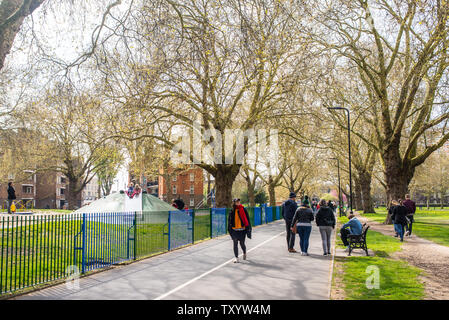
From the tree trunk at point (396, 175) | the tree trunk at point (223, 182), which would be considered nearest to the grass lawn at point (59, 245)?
the tree trunk at point (223, 182)

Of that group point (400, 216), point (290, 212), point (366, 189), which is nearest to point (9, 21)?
point (290, 212)

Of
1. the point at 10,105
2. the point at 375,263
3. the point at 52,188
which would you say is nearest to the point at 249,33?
the point at 375,263

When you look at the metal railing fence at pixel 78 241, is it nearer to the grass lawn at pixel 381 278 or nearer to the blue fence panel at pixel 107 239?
the blue fence panel at pixel 107 239

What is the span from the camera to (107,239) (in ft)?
36.9

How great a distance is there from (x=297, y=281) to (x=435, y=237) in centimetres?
1378

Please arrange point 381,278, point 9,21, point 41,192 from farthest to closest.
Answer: point 41,192
point 381,278
point 9,21

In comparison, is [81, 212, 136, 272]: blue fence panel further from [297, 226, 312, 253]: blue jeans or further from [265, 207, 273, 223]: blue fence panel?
[265, 207, 273, 223]: blue fence panel

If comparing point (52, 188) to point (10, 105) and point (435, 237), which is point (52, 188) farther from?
point (435, 237)

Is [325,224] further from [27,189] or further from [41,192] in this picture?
[41,192]

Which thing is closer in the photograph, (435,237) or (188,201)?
(435,237)

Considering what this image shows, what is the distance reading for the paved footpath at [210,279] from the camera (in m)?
7.77

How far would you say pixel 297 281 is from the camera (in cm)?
899

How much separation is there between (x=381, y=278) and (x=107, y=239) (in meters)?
7.04

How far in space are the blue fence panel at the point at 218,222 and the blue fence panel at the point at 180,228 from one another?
290cm
